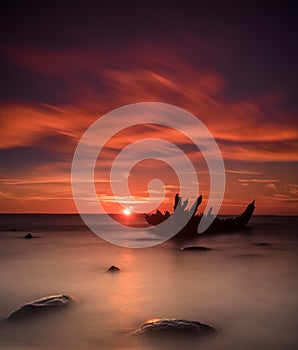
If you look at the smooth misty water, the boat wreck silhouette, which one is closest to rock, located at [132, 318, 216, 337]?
the smooth misty water

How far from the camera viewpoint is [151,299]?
15055 mm

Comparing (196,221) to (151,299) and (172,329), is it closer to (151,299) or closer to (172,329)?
(151,299)

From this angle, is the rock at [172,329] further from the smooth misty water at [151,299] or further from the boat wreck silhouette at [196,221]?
the boat wreck silhouette at [196,221]

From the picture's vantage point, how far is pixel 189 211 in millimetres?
51531

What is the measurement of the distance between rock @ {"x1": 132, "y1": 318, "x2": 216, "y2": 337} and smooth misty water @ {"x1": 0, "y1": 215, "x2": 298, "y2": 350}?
1.28 feet

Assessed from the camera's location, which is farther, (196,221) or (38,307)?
(196,221)

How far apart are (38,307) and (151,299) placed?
4998mm

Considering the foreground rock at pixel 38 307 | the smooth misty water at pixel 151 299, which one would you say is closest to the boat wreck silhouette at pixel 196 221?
the smooth misty water at pixel 151 299

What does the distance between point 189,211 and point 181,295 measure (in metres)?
36.2

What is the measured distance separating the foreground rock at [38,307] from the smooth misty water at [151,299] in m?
0.36

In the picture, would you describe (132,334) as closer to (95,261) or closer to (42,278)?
(42,278)

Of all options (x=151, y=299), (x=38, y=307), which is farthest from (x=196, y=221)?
(x=38, y=307)

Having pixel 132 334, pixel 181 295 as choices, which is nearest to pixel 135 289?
pixel 181 295

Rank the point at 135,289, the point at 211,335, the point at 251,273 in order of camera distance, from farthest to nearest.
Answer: the point at 251,273 → the point at 135,289 → the point at 211,335
